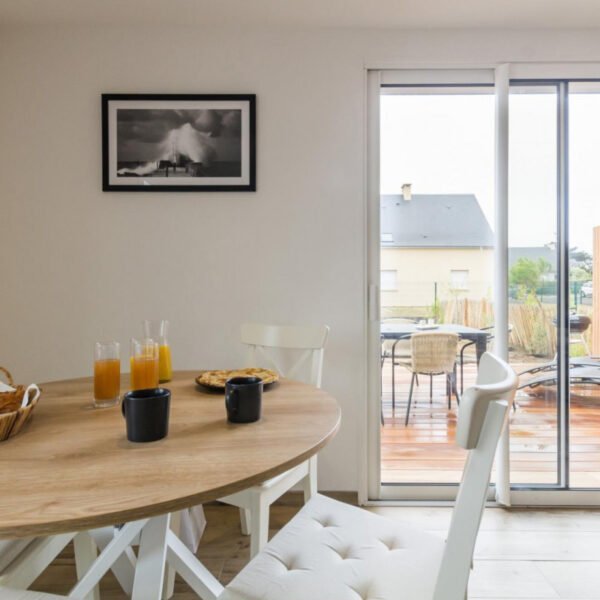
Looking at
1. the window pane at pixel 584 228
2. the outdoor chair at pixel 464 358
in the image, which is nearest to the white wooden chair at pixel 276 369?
the outdoor chair at pixel 464 358

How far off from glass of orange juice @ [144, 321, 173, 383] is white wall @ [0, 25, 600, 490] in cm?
71

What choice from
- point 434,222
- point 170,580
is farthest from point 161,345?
point 434,222

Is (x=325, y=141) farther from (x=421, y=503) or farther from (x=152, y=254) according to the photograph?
(x=421, y=503)

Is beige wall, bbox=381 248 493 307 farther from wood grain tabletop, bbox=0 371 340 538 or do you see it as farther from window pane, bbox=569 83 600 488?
wood grain tabletop, bbox=0 371 340 538

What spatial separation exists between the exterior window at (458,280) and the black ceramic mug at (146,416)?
70.5 inches

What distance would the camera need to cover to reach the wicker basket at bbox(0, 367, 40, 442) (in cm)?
96

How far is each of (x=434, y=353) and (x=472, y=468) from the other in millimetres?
1628

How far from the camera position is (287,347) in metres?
1.91

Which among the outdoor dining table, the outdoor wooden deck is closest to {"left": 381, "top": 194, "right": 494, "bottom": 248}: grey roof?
the outdoor dining table

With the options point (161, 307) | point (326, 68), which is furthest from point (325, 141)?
point (161, 307)

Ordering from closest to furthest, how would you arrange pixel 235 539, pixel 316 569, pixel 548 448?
pixel 316 569 < pixel 235 539 < pixel 548 448

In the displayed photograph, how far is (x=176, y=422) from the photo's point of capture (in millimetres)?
1091

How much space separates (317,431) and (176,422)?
0.37 m

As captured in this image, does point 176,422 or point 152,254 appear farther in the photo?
point 152,254
